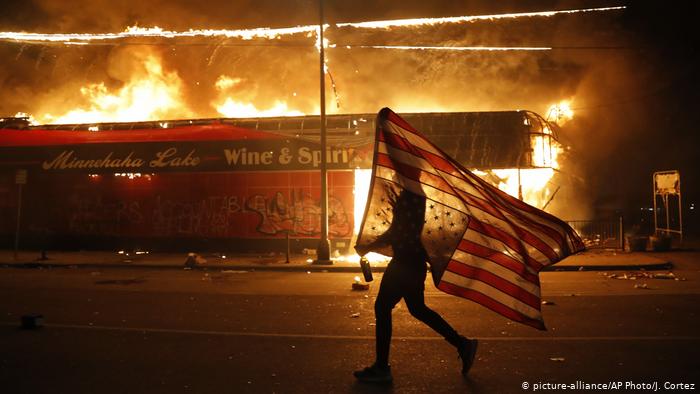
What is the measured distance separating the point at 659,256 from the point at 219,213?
14.1 meters

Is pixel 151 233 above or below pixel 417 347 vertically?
above

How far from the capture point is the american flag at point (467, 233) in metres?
4.75

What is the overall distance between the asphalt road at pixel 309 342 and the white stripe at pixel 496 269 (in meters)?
0.80

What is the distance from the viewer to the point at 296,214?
738 inches

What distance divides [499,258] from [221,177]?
614 inches

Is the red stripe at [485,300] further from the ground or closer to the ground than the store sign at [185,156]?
closer to the ground

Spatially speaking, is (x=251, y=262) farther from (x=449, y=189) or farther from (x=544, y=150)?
(x=544, y=150)

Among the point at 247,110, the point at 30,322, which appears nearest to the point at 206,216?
the point at 247,110

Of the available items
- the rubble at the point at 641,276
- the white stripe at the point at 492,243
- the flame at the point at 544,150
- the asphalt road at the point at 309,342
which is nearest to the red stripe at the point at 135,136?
the asphalt road at the point at 309,342

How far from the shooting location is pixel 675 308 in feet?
26.4

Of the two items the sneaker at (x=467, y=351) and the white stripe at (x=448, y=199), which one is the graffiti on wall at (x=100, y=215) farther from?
the sneaker at (x=467, y=351)

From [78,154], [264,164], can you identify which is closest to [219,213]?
[264,164]

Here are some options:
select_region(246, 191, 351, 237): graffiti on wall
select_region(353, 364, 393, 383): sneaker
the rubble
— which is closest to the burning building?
select_region(246, 191, 351, 237): graffiti on wall

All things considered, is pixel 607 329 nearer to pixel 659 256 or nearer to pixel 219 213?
pixel 659 256
